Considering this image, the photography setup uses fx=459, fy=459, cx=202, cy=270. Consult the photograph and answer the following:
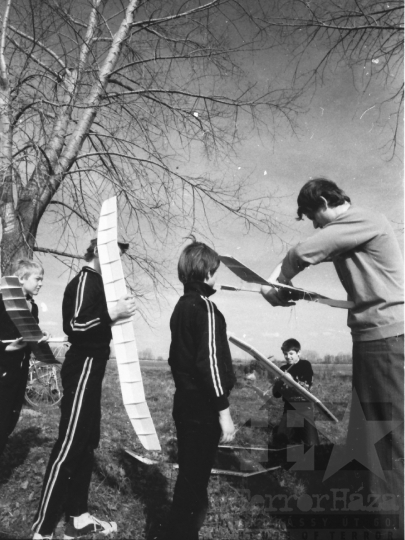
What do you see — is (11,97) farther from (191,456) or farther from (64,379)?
(191,456)

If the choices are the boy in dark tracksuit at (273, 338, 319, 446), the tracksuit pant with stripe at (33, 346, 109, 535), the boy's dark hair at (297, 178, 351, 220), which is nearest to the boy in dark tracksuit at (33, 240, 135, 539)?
the tracksuit pant with stripe at (33, 346, 109, 535)

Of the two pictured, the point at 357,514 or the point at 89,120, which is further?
the point at 89,120

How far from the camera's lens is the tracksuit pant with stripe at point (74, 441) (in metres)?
2.02

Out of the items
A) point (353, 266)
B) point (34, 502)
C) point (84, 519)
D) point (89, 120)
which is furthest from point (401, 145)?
point (34, 502)

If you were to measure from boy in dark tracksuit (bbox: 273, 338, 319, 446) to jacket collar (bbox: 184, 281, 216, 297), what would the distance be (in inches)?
62.2

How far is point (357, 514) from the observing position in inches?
82.0

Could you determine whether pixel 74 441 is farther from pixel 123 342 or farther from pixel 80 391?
pixel 123 342

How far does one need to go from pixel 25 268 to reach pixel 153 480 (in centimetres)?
141

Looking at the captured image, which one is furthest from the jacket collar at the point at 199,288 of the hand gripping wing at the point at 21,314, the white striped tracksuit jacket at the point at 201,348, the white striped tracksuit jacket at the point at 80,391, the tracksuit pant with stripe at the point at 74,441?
the hand gripping wing at the point at 21,314

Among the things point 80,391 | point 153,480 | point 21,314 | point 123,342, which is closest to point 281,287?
point 123,342

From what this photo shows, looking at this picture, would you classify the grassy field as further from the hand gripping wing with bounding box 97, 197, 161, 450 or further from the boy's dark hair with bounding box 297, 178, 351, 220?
the boy's dark hair with bounding box 297, 178, 351, 220

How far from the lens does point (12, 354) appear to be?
101 inches

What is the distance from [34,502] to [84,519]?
342 mm

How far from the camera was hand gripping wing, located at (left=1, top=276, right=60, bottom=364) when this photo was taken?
2.29 meters
